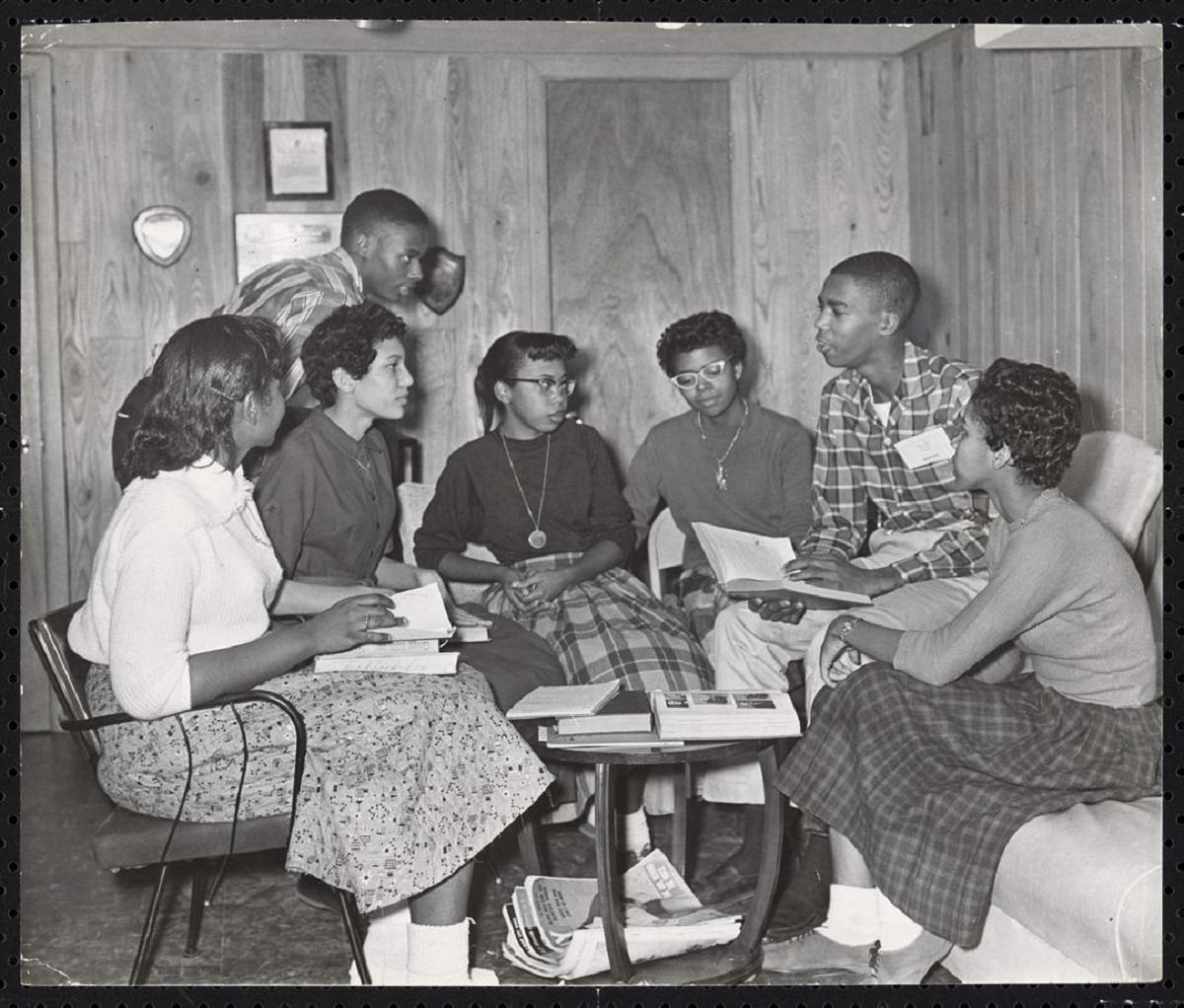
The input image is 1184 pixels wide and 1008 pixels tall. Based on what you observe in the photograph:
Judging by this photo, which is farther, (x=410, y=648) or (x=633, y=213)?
(x=633, y=213)

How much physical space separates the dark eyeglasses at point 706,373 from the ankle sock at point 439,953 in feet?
7.24

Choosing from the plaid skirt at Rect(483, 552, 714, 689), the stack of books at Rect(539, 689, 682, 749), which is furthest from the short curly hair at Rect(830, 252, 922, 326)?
the stack of books at Rect(539, 689, 682, 749)

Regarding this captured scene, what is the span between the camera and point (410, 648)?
10.5ft

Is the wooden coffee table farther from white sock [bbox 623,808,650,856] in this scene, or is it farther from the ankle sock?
white sock [bbox 623,808,650,856]

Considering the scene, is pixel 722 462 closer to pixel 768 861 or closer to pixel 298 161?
pixel 768 861

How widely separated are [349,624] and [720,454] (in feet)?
6.42

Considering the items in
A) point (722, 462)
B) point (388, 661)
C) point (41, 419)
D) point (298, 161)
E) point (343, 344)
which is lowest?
point (388, 661)

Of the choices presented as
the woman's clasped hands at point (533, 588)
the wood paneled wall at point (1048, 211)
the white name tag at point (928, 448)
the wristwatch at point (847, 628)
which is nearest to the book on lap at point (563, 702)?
the wristwatch at point (847, 628)

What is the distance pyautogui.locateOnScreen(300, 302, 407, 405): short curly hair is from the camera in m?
3.96

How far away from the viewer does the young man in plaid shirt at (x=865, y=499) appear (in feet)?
12.7

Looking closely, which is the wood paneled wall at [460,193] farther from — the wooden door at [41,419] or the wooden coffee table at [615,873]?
the wooden coffee table at [615,873]

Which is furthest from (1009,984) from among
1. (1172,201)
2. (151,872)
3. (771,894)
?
(151,872)

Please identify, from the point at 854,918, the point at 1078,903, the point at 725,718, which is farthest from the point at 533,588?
the point at 1078,903

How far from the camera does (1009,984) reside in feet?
8.98
